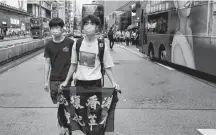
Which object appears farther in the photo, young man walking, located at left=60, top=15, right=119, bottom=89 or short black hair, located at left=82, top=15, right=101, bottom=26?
young man walking, located at left=60, top=15, right=119, bottom=89

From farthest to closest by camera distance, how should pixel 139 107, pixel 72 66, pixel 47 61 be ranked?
pixel 139 107 → pixel 47 61 → pixel 72 66

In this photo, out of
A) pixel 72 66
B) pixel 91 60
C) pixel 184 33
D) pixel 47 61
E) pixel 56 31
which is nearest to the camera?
pixel 91 60

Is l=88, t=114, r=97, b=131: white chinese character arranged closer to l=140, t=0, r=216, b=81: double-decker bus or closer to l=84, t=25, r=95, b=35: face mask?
l=84, t=25, r=95, b=35: face mask

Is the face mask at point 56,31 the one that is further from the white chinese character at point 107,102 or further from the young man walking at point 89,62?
the white chinese character at point 107,102

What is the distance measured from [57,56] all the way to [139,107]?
320 cm

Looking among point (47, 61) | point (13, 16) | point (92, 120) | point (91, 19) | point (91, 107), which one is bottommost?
point (92, 120)

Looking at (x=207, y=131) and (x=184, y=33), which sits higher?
(x=184, y=33)

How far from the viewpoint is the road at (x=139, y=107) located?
5656 millimetres

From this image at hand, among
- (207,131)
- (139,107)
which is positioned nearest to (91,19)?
(207,131)

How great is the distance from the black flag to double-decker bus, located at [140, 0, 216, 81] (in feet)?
22.2

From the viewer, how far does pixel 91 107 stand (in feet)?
12.8

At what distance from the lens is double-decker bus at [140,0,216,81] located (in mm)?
10453

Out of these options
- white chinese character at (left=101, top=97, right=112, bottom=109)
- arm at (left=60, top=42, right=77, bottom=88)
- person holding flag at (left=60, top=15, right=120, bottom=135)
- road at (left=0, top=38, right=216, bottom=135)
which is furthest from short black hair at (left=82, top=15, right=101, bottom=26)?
road at (left=0, top=38, right=216, bottom=135)

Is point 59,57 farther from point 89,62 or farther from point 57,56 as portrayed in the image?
point 89,62
